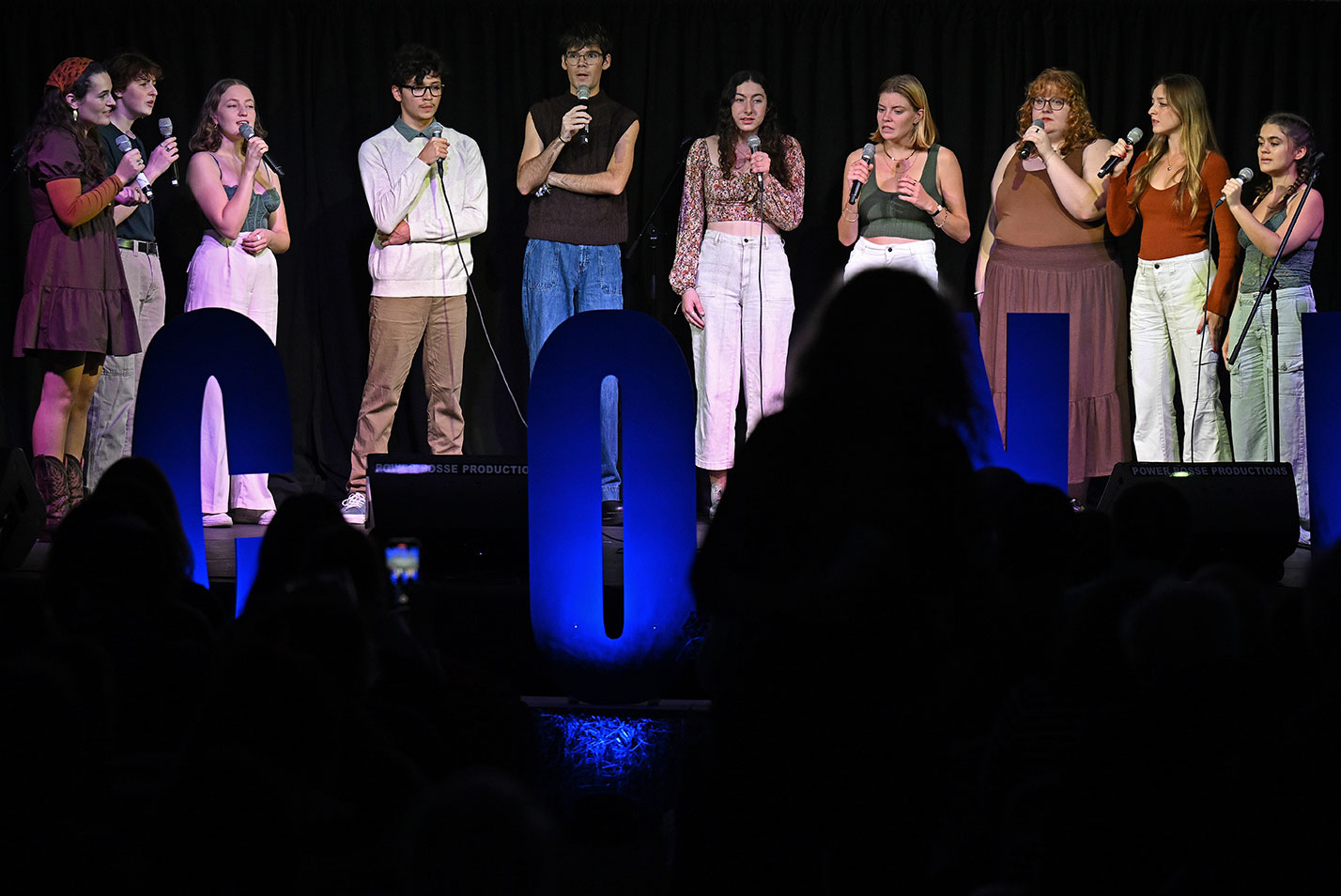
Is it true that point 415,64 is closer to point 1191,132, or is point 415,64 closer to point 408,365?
point 408,365

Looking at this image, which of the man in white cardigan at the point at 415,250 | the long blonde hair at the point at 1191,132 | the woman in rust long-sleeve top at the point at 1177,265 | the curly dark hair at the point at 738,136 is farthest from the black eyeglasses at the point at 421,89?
the long blonde hair at the point at 1191,132

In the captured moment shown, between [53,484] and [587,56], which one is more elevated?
[587,56]

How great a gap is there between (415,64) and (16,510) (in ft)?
8.84

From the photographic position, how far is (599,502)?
3.10 meters

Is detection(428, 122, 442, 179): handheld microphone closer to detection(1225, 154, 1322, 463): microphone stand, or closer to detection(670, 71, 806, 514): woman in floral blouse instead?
detection(670, 71, 806, 514): woman in floral blouse

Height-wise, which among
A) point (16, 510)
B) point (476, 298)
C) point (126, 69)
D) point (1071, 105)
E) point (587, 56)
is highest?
point (587, 56)

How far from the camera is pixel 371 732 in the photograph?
1.74m

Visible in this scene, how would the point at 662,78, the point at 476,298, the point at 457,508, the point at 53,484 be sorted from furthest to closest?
1. the point at 662,78
2. the point at 476,298
3. the point at 53,484
4. the point at 457,508

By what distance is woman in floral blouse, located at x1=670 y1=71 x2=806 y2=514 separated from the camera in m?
5.77

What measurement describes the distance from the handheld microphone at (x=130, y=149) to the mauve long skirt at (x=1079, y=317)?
12.6ft

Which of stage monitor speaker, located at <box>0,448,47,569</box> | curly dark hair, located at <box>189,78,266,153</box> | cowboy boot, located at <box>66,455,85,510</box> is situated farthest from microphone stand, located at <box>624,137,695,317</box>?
stage monitor speaker, located at <box>0,448,47,569</box>

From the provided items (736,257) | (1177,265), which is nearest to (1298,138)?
(1177,265)

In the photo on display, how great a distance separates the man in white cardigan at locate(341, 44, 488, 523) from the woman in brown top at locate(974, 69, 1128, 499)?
2446 mm

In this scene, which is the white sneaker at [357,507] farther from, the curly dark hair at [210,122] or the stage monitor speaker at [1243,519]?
the stage monitor speaker at [1243,519]
